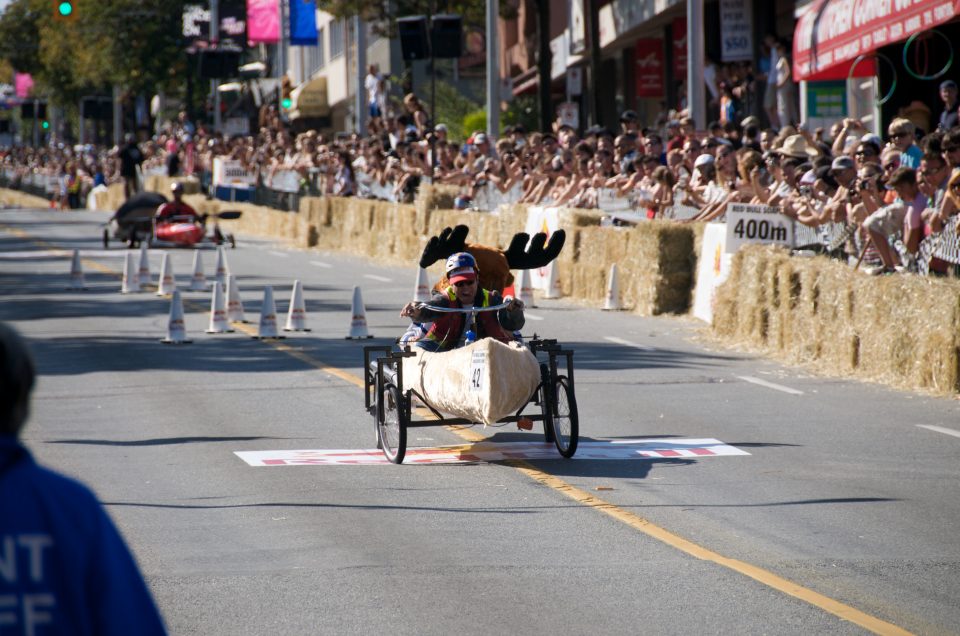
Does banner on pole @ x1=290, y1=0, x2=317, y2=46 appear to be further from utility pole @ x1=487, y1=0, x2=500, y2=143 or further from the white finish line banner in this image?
the white finish line banner

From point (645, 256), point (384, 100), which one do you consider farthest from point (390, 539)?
point (384, 100)

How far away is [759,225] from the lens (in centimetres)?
1958

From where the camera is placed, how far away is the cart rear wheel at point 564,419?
10875 millimetres

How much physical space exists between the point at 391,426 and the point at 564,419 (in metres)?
1.15

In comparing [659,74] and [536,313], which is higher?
[659,74]

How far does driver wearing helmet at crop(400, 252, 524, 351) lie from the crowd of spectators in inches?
197

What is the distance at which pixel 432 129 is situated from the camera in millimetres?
33375

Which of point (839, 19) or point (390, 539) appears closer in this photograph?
point (390, 539)

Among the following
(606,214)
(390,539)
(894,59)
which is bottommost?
(390,539)

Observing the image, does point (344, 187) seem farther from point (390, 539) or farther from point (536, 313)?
point (390, 539)

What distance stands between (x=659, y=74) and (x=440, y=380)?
33.0 m

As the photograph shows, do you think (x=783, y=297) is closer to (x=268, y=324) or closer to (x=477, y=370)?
(x=268, y=324)

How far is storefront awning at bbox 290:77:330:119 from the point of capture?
78250 millimetres

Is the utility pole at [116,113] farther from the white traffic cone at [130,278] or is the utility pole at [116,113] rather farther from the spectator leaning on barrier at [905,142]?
the spectator leaning on barrier at [905,142]
